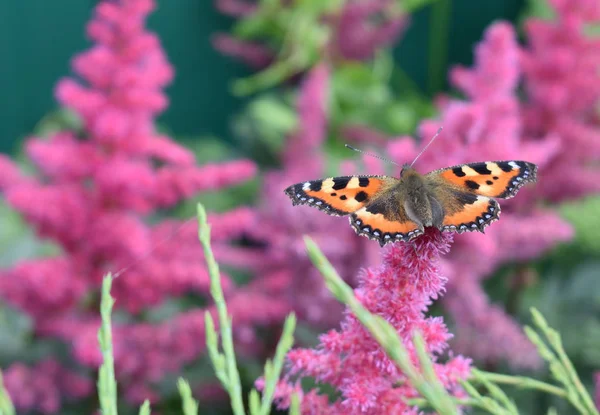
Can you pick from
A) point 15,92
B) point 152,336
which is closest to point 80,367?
point 152,336

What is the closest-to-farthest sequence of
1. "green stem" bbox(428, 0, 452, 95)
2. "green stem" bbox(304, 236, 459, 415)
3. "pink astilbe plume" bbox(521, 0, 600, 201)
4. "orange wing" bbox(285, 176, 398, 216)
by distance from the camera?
1. "green stem" bbox(304, 236, 459, 415)
2. "orange wing" bbox(285, 176, 398, 216)
3. "pink astilbe plume" bbox(521, 0, 600, 201)
4. "green stem" bbox(428, 0, 452, 95)

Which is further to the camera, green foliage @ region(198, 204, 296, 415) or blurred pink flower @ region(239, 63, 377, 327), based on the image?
blurred pink flower @ region(239, 63, 377, 327)

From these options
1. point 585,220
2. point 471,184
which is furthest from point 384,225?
point 585,220

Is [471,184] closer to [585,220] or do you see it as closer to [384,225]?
[384,225]

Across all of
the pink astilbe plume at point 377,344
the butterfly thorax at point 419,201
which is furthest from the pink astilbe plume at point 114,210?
the pink astilbe plume at point 377,344

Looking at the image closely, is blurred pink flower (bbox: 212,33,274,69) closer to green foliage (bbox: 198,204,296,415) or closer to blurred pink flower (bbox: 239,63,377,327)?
blurred pink flower (bbox: 239,63,377,327)

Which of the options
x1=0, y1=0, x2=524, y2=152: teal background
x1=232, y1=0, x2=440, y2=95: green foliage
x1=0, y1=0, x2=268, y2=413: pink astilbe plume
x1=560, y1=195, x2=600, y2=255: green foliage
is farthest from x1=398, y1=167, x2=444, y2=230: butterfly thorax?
x1=0, y1=0, x2=524, y2=152: teal background
